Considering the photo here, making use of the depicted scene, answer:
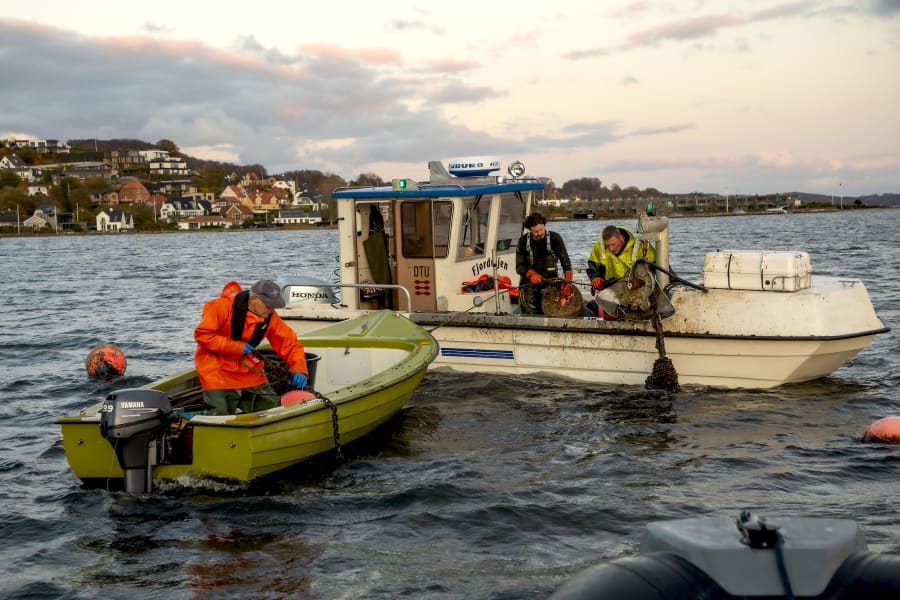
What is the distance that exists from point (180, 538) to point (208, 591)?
Result: 42.9 inches

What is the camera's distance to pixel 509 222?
12.8 meters

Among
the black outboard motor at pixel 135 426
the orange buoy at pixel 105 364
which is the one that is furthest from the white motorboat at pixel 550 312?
the black outboard motor at pixel 135 426

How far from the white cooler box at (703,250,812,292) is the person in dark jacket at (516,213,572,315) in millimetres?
1940

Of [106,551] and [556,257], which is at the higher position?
[556,257]

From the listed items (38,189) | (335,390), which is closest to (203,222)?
(38,189)

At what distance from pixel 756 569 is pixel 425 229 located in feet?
30.1

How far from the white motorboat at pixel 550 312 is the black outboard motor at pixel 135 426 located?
4.05 meters

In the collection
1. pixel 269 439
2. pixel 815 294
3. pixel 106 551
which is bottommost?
pixel 106 551

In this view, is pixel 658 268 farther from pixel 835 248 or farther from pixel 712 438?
pixel 835 248

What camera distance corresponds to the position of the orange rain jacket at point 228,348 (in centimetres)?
801

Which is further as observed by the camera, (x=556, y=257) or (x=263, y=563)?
(x=556, y=257)

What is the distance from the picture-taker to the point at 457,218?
469 inches

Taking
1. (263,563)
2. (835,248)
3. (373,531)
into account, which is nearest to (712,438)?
(373,531)

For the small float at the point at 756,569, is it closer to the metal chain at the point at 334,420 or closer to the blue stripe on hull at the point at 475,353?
the metal chain at the point at 334,420
